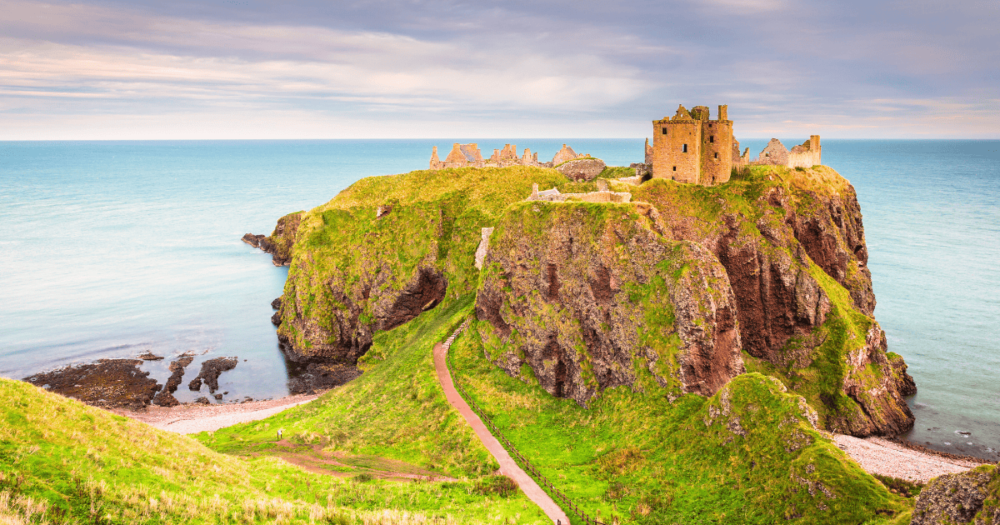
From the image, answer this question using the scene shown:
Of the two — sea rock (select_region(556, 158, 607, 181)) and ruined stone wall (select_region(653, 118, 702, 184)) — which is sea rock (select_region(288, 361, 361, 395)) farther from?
ruined stone wall (select_region(653, 118, 702, 184))

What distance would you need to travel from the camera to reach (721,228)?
62594 mm

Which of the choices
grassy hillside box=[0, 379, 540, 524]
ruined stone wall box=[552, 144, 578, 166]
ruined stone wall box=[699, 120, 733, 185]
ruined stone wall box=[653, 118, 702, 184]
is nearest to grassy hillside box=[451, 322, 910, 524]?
grassy hillside box=[0, 379, 540, 524]

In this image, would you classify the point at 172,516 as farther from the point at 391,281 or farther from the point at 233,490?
the point at 391,281

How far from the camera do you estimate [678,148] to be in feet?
228

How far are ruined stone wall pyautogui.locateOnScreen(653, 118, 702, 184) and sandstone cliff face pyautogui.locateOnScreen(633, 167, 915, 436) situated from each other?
238cm

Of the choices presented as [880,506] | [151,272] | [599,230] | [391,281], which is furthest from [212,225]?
[880,506]

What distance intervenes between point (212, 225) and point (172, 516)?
167 metres

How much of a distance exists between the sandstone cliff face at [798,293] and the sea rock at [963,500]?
3141cm

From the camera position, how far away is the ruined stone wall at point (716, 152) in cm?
6850

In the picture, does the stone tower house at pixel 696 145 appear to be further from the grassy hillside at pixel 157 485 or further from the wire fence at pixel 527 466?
the grassy hillside at pixel 157 485

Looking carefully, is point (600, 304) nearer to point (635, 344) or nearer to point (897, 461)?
point (635, 344)

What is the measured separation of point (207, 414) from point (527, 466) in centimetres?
3952

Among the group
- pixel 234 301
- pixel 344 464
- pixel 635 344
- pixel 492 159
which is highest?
pixel 492 159

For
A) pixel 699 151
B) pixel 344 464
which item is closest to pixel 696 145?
pixel 699 151
